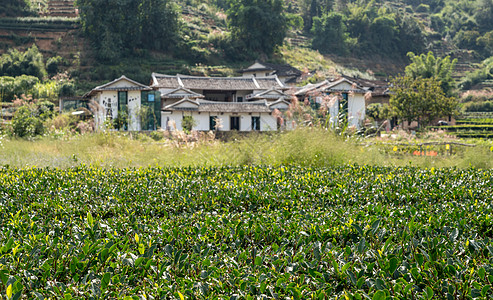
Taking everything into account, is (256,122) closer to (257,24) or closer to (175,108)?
(175,108)

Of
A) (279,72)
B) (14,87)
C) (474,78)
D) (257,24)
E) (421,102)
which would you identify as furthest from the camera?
(474,78)

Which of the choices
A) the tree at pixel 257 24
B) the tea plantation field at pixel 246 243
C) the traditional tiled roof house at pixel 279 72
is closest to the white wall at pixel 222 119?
the traditional tiled roof house at pixel 279 72

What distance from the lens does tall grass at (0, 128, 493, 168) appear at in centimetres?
838

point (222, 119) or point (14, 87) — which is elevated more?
point (14, 87)

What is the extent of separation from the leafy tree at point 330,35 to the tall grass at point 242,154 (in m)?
54.1

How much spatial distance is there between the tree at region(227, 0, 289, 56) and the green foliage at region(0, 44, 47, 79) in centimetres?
2007

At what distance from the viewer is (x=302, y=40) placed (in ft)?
217

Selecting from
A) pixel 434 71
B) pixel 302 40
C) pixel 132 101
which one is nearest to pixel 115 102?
pixel 132 101

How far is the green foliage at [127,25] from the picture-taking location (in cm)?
4497

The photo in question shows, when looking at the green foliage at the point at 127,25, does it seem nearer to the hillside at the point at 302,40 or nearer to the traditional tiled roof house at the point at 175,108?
the hillside at the point at 302,40

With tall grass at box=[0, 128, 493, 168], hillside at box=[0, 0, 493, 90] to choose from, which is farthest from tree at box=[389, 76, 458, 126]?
hillside at box=[0, 0, 493, 90]

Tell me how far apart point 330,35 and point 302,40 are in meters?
4.59

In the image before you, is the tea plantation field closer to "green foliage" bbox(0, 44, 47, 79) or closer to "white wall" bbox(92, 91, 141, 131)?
"white wall" bbox(92, 91, 141, 131)

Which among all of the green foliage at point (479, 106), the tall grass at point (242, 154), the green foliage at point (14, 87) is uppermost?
the green foliage at point (14, 87)
